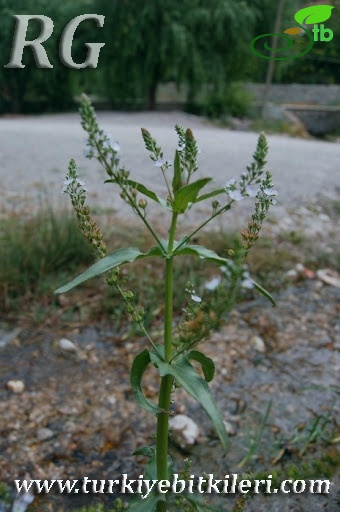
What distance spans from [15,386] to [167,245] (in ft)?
4.53

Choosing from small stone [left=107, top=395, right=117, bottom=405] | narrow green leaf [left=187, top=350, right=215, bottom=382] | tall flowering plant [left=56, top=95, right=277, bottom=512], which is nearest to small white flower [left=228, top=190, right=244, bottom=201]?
tall flowering plant [left=56, top=95, right=277, bottom=512]

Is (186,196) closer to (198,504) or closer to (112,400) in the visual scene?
(198,504)

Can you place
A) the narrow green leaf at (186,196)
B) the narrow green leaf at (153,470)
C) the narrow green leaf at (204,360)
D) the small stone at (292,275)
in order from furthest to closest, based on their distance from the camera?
the small stone at (292,275) → the narrow green leaf at (153,470) → the narrow green leaf at (204,360) → the narrow green leaf at (186,196)

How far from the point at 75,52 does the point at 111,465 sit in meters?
15.4

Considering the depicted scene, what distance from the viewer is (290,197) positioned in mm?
4949

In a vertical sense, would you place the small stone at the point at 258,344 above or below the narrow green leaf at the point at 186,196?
below

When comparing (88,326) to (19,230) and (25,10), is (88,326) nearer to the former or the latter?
(19,230)

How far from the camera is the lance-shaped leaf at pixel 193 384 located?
0.89 metres

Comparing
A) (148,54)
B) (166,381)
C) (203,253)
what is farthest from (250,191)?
(148,54)

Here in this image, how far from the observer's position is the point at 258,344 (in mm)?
2660

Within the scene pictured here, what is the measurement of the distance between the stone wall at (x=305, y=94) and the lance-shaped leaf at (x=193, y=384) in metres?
19.9

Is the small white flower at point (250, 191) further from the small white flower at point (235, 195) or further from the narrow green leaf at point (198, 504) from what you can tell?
the narrow green leaf at point (198, 504)

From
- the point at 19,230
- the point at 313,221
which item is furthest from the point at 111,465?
the point at 313,221

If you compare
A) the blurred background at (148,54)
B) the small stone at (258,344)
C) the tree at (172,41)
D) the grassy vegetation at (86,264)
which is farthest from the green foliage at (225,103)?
the small stone at (258,344)
